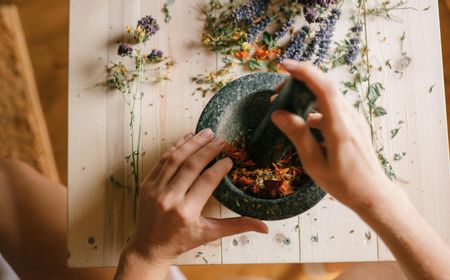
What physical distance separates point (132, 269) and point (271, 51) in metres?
0.62

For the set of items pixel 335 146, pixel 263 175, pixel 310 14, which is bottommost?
pixel 263 175

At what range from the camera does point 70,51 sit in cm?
119

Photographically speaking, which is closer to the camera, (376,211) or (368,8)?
(376,211)

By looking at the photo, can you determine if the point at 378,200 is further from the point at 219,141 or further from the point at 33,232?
the point at 33,232

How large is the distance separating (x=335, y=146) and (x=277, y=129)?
0.47 ft

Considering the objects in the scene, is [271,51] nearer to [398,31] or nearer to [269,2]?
[269,2]

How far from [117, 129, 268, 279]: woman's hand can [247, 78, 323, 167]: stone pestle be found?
70mm

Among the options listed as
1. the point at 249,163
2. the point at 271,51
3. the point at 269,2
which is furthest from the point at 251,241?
the point at 269,2

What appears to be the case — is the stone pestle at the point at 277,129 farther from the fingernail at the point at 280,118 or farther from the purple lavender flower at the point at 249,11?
the purple lavender flower at the point at 249,11

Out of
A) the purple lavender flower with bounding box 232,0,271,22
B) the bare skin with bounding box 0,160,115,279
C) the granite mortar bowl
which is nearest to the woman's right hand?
the granite mortar bowl

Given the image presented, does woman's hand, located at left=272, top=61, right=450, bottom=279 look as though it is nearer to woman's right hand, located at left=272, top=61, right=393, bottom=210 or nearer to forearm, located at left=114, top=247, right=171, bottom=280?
woman's right hand, located at left=272, top=61, right=393, bottom=210

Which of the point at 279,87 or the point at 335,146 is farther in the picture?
the point at 279,87

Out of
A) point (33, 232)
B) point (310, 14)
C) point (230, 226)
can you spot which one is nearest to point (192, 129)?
point (230, 226)

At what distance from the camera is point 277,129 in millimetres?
856
